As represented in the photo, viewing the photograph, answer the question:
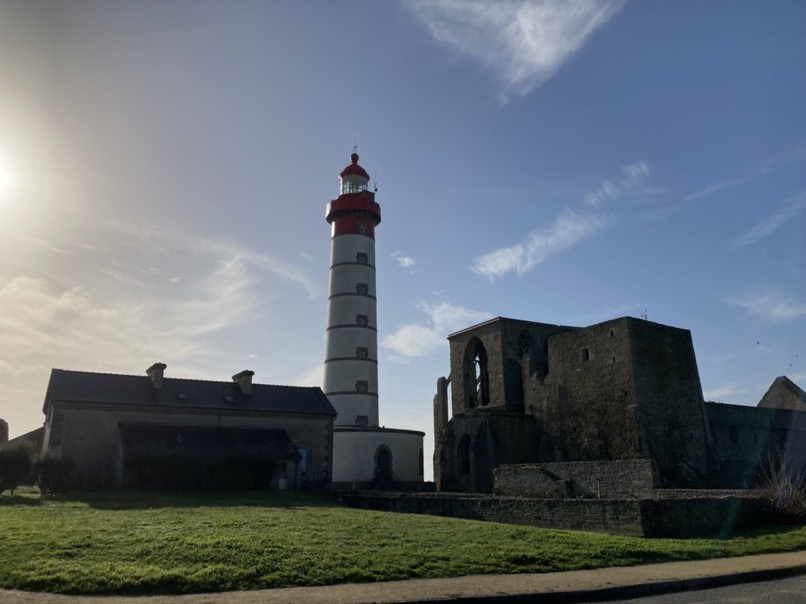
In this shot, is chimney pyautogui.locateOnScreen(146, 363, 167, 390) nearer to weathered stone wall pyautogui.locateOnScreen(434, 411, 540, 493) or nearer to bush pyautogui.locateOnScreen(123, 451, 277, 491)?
bush pyautogui.locateOnScreen(123, 451, 277, 491)

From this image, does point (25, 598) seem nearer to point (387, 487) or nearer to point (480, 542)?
point (480, 542)

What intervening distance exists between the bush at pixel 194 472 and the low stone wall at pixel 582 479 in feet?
33.6

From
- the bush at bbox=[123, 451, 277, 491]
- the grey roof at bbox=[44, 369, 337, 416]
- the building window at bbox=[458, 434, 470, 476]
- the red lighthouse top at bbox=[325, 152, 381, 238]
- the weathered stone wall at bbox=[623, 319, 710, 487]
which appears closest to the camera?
the bush at bbox=[123, 451, 277, 491]

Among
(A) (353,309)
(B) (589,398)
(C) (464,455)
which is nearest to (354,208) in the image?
(A) (353,309)

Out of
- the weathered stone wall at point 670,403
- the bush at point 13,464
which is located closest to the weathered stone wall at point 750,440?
the weathered stone wall at point 670,403

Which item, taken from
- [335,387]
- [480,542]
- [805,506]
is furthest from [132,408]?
[805,506]

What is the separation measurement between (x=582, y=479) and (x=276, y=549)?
48.1 ft

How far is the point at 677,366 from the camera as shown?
28578mm

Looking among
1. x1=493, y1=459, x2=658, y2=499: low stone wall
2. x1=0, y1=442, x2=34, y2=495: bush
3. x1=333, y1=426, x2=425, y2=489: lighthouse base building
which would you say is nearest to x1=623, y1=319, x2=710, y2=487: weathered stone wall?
x1=493, y1=459, x2=658, y2=499: low stone wall

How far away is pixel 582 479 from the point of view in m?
22.4

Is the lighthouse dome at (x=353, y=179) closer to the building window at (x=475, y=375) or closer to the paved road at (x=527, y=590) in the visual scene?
the building window at (x=475, y=375)

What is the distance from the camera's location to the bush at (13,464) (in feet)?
73.4

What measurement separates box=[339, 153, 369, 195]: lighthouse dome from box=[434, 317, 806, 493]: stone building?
11624mm

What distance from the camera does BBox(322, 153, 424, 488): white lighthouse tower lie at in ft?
113
